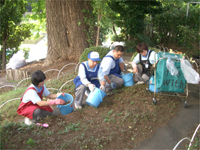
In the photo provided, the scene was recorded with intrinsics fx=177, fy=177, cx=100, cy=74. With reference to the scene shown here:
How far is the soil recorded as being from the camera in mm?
2752

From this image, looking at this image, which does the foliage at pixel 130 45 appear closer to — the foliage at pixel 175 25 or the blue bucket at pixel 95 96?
the foliage at pixel 175 25

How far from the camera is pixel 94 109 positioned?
157 inches

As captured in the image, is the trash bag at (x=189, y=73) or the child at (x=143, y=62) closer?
the trash bag at (x=189, y=73)

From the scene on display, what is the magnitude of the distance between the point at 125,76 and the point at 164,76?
4.01 feet

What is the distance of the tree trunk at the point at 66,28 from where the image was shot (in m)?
7.96

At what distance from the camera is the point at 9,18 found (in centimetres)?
1152

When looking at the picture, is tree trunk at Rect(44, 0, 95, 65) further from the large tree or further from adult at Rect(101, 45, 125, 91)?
adult at Rect(101, 45, 125, 91)

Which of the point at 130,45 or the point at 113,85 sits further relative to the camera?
the point at 130,45

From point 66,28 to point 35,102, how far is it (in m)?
5.52

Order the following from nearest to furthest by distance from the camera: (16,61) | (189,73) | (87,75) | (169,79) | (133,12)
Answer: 1. (189,73)
2. (169,79)
3. (87,75)
4. (16,61)
5. (133,12)

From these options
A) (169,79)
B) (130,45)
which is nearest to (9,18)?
(130,45)

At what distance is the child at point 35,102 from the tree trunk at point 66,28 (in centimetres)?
487

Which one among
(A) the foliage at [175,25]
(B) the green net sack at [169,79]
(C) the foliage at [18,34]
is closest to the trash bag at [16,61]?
(C) the foliage at [18,34]

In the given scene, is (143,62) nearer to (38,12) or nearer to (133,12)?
(133,12)
